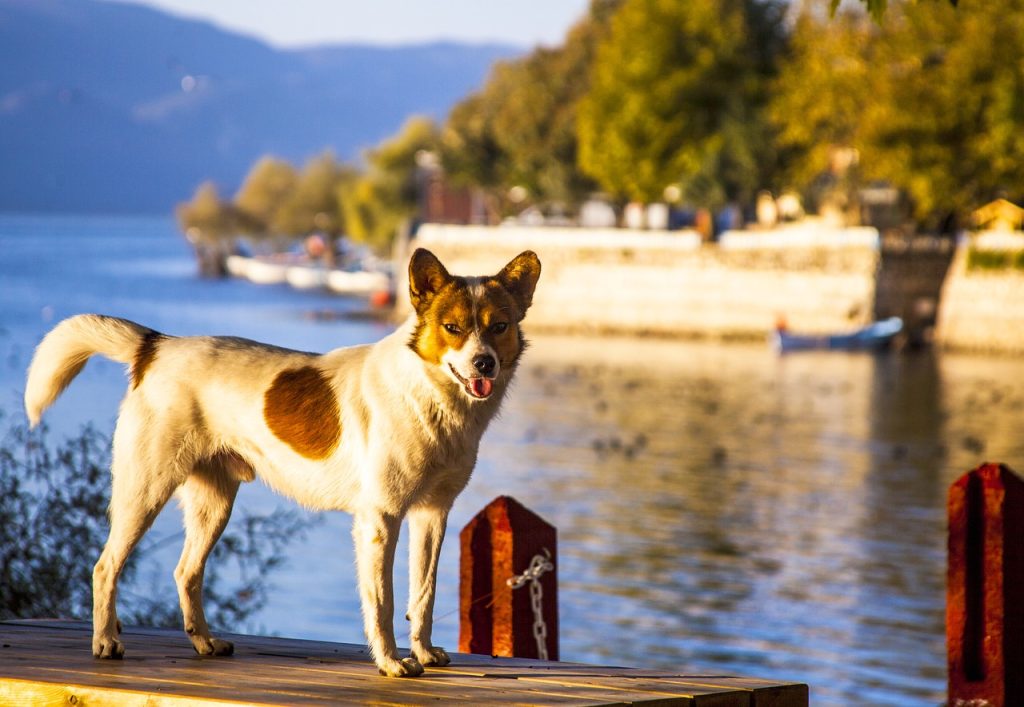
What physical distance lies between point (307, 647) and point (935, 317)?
58440mm

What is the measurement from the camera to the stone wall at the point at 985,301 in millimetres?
59344

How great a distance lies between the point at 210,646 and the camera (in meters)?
6.74

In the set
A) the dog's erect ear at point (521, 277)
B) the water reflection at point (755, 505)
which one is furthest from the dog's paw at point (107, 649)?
the water reflection at point (755, 505)

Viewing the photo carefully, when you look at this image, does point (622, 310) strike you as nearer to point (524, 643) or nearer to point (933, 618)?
point (933, 618)

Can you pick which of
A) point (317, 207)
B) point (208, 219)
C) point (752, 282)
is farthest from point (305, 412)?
point (208, 219)

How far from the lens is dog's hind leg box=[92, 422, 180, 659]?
6.54m

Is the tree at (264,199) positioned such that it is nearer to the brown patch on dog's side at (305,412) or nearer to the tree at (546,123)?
the tree at (546,123)

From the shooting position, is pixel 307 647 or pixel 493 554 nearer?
pixel 307 647

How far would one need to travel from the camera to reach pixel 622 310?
7275 centimetres

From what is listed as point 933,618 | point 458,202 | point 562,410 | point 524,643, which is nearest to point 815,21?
point 562,410

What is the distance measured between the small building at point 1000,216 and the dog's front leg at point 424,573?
59250mm

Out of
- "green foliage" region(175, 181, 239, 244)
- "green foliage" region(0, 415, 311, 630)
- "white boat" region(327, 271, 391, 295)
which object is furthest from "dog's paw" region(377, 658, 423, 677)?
"green foliage" region(175, 181, 239, 244)

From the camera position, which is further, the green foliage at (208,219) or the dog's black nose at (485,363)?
the green foliage at (208,219)

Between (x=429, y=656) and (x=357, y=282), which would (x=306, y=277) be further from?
(x=429, y=656)
